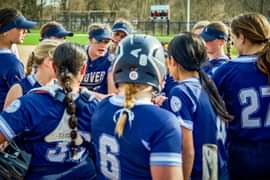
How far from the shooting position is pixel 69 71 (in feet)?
10.8

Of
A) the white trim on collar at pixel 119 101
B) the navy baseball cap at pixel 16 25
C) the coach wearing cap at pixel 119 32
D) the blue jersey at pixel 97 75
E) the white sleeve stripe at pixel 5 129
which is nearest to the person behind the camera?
the white trim on collar at pixel 119 101

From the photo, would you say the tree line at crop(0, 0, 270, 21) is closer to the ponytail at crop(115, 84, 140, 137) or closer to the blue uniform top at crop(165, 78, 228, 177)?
the blue uniform top at crop(165, 78, 228, 177)

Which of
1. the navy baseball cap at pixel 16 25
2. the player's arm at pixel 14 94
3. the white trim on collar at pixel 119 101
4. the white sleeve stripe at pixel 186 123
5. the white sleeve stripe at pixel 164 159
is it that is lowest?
the white sleeve stripe at pixel 164 159

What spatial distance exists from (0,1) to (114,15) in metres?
11.5

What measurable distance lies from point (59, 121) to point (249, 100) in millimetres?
1327

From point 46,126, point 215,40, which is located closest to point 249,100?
point 46,126

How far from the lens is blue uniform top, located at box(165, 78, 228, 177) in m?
3.33

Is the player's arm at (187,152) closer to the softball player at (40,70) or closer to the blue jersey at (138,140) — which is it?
the blue jersey at (138,140)

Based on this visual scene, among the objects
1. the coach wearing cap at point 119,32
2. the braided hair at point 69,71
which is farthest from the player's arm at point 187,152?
the coach wearing cap at point 119,32

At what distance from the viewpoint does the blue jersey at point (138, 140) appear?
8.61ft

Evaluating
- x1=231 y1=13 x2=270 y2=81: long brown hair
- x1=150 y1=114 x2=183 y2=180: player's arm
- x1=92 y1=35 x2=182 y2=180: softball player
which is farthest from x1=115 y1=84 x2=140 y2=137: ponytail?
x1=231 y1=13 x2=270 y2=81: long brown hair

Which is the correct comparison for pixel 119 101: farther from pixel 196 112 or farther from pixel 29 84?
pixel 29 84

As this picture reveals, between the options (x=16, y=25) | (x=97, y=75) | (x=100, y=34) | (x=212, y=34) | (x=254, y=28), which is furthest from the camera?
(x=100, y=34)

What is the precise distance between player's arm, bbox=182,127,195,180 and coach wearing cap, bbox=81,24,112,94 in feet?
10.3
